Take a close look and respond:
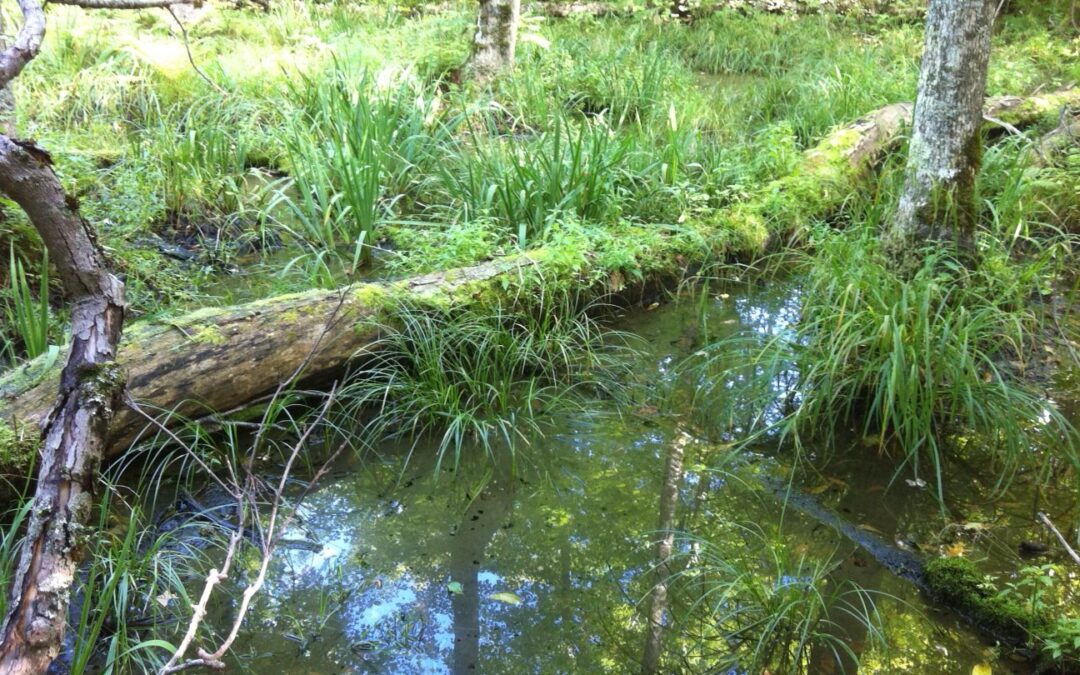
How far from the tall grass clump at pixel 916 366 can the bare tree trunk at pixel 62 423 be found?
2.38 metres

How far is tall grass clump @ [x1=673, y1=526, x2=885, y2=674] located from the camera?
7.72 feet

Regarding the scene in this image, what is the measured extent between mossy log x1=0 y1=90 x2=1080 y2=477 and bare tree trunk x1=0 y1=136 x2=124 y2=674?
1.60 ft

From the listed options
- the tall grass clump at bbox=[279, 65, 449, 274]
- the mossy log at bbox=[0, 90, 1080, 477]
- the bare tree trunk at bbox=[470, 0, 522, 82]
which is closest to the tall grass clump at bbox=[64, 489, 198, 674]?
the mossy log at bbox=[0, 90, 1080, 477]

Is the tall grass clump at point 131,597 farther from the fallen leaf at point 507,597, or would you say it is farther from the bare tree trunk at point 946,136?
the bare tree trunk at point 946,136

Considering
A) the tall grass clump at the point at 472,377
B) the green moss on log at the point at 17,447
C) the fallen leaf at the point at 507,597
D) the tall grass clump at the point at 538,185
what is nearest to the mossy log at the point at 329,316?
the green moss on log at the point at 17,447

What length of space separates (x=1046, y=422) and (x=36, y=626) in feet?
11.2

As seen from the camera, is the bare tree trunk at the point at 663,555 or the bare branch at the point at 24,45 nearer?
the bare branch at the point at 24,45

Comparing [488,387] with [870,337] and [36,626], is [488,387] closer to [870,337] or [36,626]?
[870,337]

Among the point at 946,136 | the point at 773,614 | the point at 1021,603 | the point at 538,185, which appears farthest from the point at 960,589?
the point at 538,185

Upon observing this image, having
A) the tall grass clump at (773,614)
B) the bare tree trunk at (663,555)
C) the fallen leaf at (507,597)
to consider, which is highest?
the tall grass clump at (773,614)

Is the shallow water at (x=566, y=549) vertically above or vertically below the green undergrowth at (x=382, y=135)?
below

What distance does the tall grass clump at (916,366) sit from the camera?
3.07m

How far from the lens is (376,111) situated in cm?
542

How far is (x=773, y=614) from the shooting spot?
7.76 ft
